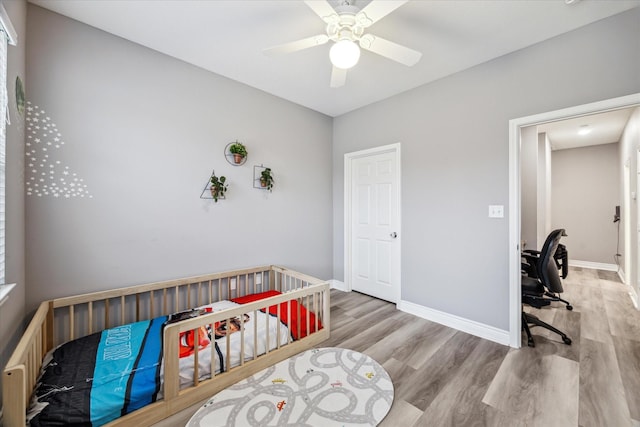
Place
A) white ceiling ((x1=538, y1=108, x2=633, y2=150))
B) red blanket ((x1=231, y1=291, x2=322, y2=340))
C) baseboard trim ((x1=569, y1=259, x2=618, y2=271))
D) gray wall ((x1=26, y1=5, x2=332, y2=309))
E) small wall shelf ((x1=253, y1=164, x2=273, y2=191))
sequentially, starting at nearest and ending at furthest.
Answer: gray wall ((x1=26, y1=5, x2=332, y2=309)), red blanket ((x1=231, y1=291, x2=322, y2=340)), small wall shelf ((x1=253, y1=164, x2=273, y2=191)), white ceiling ((x1=538, y1=108, x2=633, y2=150)), baseboard trim ((x1=569, y1=259, x2=618, y2=271))

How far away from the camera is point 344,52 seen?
4.92ft

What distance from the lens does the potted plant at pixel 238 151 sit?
8.80 feet

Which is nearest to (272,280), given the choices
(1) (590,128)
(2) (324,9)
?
(2) (324,9)

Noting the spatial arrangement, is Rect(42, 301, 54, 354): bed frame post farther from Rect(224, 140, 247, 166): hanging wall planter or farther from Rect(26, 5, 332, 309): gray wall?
Rect(224, 140, 247, 166): hanging wall planter

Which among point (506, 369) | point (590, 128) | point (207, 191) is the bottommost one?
point (506, 369)

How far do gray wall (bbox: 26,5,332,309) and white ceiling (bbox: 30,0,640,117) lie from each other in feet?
0.76

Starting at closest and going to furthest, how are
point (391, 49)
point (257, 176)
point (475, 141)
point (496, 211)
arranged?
point (391, 49)
point (496, 211)
point (475, 141)
point (257, 176)

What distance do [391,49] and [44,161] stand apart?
2.53m

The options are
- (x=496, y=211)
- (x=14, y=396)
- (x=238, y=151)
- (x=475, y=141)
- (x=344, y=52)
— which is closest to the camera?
(x=14, y=396)

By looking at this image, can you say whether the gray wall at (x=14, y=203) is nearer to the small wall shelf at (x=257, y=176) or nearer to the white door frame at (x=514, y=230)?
the small wall shelf at (x=257, y=176)

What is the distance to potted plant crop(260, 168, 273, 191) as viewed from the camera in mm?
2961

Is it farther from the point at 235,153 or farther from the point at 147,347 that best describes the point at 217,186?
the point at 147,347

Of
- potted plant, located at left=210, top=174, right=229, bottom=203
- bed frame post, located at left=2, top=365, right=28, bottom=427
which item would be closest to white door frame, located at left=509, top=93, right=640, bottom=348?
potted plant, located at left=210, top=174, right=229, bottom=203

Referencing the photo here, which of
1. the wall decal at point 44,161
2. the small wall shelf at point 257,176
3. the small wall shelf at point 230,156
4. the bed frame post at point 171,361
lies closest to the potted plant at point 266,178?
the small wall shelf at point 257,176
